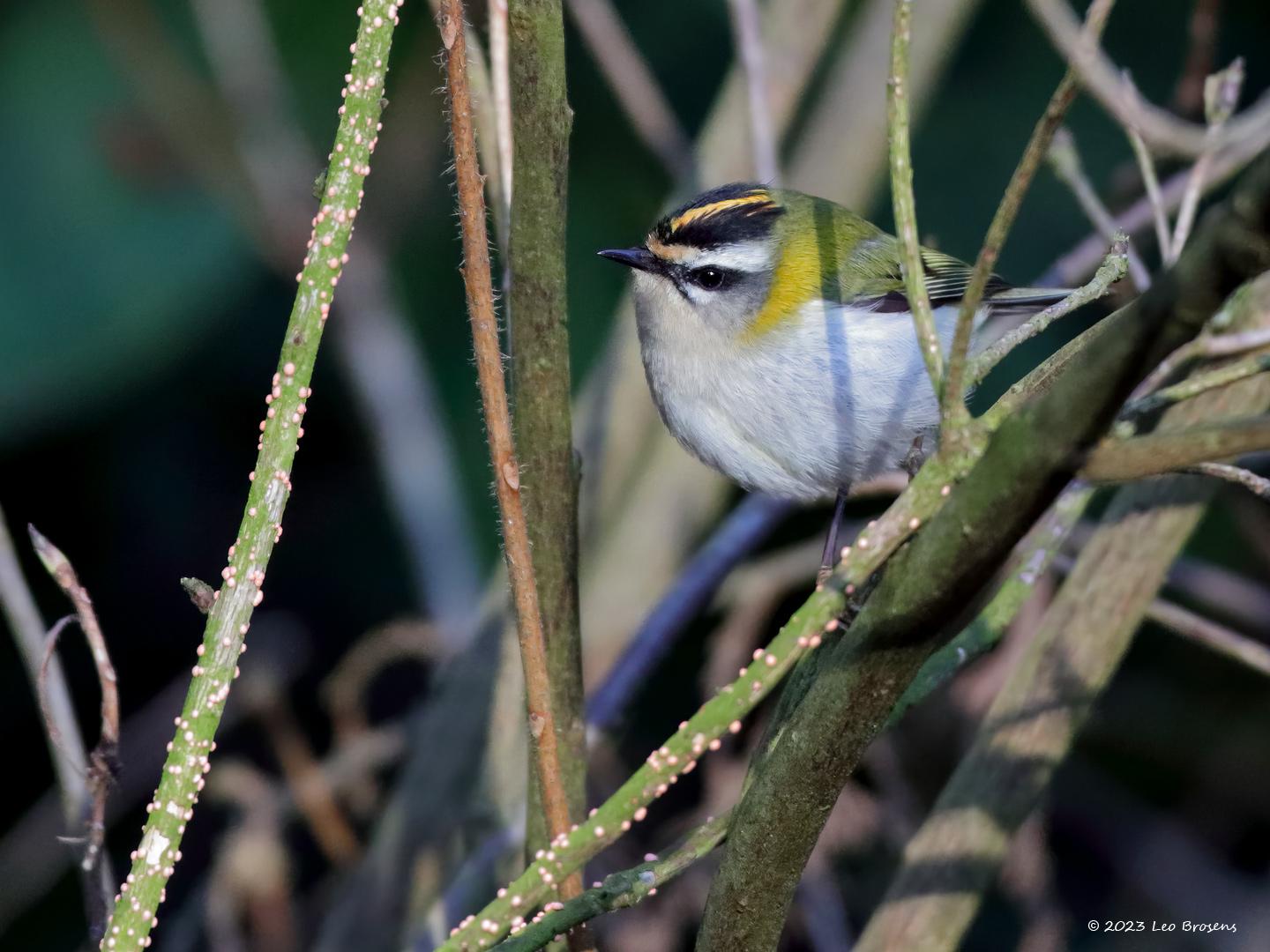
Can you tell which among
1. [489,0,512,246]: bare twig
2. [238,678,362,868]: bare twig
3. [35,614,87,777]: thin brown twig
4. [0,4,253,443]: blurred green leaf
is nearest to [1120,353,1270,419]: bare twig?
[489,0,512,246]: bare twig

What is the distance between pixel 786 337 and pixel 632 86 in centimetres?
115

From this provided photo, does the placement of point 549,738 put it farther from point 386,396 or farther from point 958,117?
point 958,117

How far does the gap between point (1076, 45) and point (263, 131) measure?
3.64 metres

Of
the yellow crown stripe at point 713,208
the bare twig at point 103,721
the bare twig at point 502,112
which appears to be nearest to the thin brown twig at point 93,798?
the bare twig at point 103,721

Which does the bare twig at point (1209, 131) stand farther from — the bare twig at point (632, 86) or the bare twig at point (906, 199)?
the bare twig at point (632, 86)

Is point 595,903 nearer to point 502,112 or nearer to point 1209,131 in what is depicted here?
point 502,112

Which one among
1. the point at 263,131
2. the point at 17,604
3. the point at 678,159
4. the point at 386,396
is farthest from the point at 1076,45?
the point at 263,131

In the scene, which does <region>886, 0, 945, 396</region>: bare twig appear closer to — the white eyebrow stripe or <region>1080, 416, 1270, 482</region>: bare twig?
<region>1080, 416, 1270, 482</region>: bare twig

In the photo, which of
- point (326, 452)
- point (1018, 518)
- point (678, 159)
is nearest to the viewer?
point (1018, 518)

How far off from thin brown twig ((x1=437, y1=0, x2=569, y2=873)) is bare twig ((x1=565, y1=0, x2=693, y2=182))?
78.6 inches

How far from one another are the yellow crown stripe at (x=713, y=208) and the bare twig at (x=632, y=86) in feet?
2.53

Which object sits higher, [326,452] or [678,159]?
[678,159]

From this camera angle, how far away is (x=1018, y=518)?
3.61 feet

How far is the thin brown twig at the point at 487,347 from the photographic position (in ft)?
4.43
